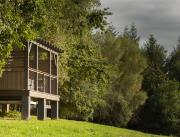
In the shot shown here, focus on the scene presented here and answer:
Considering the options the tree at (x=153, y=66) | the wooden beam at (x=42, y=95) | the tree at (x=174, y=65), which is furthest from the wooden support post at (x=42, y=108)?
the tree at (x=174, y=65)

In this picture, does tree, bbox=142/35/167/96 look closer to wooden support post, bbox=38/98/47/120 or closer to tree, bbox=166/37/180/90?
tree, bbox=166/37/180/90

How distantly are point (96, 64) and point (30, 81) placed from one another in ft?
37.9

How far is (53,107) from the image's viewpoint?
32812 millimetres

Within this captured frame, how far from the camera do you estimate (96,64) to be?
40.4m

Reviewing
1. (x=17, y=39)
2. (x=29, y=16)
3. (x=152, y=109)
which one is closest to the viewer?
(x=17, y=39)

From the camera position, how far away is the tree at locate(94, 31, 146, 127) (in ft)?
208

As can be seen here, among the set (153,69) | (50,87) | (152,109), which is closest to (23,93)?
(50,87)

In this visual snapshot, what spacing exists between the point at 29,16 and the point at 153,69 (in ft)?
207

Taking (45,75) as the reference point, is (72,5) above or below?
above

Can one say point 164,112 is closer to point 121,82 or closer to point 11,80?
point 121,82

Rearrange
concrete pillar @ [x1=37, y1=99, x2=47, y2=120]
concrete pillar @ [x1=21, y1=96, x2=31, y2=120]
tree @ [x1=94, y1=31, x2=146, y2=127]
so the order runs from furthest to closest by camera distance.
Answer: tree @ [x1=94, y1=31, x2=146, y2=127], concrete pillar @ [x1=37, y1=99, x2=47, y2=120], concrete pillar @ [x1=21, y1=96, x2=31, y2=120]

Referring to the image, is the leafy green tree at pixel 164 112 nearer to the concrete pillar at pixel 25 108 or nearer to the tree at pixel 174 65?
the tree at pixel 174 65

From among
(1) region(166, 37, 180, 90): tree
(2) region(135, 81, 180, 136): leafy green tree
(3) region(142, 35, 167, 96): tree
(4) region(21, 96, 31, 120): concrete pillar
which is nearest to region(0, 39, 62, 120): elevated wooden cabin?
(4) region(21, 96, 31, 120): concrete pillar

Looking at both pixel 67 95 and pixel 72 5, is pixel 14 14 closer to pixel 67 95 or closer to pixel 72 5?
pixel 72 5
